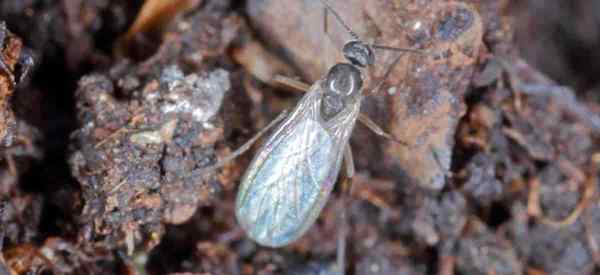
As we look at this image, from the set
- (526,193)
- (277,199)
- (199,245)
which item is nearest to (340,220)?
(277,199)

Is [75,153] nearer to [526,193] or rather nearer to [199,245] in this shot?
[199,245]

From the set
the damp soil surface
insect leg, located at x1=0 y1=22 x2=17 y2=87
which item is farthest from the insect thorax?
insect leg, located at x1=0 y1=22 x2=17 y2=87

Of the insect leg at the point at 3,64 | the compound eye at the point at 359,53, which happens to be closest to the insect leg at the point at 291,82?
the compound eye at the point at 359,53

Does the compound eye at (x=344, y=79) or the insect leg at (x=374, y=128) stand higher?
the compound eye at (x=344, y=79)

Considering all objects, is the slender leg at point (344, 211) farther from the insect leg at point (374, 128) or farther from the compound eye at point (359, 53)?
the compound eye at point (359, 53)

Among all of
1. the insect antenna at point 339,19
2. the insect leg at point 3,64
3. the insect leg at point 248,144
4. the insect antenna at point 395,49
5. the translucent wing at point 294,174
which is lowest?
the translucent wing at point 294,174

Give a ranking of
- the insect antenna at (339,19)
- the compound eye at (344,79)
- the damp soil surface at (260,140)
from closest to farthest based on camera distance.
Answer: the damp soil surface at (260,140), the insect antenna at (339,19), the compound eye at (344,79)

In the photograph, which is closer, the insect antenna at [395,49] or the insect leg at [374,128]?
the insect antenna at [395,49]
